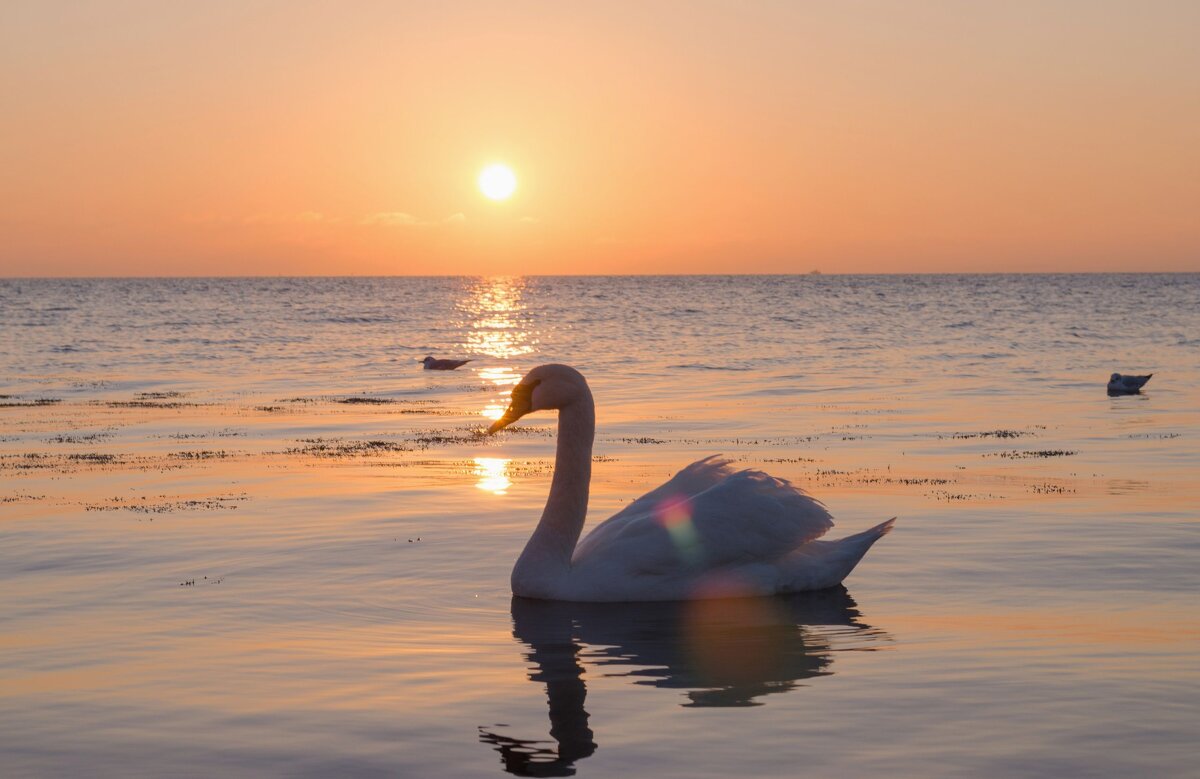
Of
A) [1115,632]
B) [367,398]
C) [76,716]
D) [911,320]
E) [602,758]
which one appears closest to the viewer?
[602,758]

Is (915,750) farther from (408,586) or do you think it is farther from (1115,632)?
(408,586)

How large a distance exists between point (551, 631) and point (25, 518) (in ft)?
20.4

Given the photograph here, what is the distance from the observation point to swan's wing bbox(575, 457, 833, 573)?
9398mm

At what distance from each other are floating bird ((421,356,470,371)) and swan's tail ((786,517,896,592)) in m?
28.4

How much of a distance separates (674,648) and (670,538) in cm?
129

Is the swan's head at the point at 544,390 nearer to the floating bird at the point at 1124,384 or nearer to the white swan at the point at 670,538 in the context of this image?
the white swan at the point at 670,538

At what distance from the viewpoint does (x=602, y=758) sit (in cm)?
608

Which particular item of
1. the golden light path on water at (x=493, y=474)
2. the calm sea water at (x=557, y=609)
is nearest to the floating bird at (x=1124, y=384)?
the calm sea water at (x=557, y=609)

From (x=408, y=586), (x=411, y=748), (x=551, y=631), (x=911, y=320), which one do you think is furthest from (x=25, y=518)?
(x=911, y=320)

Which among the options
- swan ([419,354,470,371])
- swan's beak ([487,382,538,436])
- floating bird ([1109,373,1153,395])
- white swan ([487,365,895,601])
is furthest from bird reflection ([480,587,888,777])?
swan ([419,354,470,371])

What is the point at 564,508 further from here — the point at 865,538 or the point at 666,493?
the point at 865,538

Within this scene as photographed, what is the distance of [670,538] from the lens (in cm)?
942

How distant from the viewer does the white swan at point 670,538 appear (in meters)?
9.45

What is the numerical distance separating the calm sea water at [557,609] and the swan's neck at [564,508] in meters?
0.24
